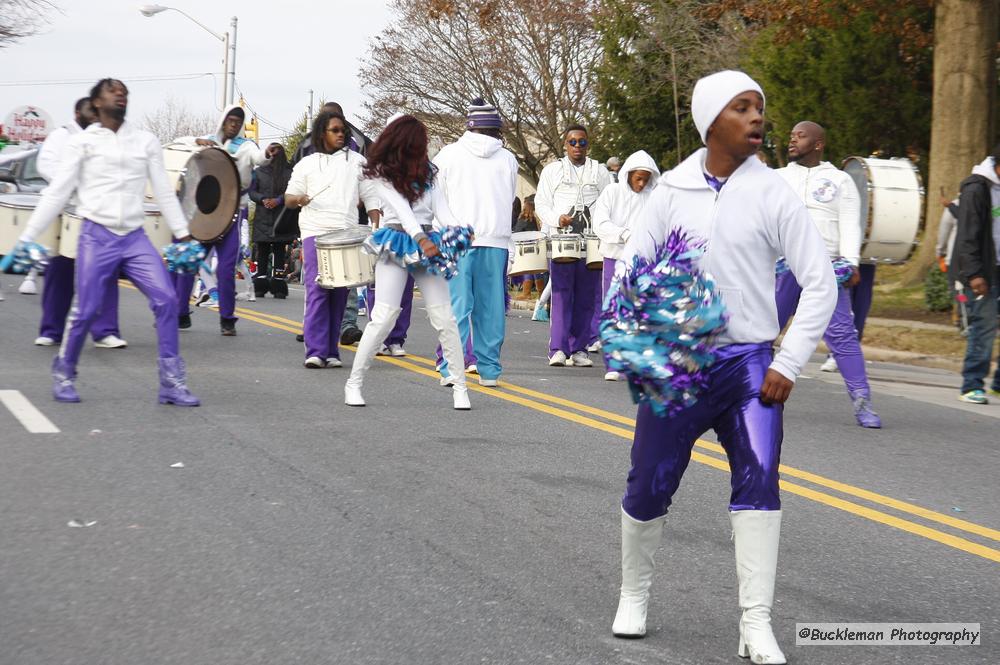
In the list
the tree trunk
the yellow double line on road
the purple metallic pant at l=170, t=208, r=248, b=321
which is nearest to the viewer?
the yellow double line on road

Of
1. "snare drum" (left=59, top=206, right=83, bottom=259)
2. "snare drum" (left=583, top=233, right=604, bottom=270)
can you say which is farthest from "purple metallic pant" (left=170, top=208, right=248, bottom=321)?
"snare drum" (left=583, top=233, right=604, bottom=270)

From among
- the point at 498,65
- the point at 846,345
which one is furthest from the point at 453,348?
the point at 498,65

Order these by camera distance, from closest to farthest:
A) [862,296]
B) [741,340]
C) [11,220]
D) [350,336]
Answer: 1. [741,340]
2. [862,296]
3. [11,220]
4. [350,336]

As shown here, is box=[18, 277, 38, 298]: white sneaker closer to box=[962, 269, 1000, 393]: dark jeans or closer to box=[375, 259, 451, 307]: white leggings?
box=[375, 259, 451, 307]: white leggings

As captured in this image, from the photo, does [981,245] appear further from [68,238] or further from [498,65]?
[498,65]

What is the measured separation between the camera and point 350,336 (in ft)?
44.6

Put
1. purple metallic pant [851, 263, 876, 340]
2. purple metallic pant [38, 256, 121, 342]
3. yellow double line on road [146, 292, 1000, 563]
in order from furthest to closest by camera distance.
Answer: purple metallic pant [851, 263, 876, 340], purple metallic pant [38, 256, 121, 342], yellow double line on road [146, 292, 1000, 563]

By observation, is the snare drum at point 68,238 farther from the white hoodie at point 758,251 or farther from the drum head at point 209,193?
the white hoodie at point 758,251

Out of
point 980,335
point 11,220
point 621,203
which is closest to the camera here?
point 980,335

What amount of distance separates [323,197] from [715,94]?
7329 millimetres

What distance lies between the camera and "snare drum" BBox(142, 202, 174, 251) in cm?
1220

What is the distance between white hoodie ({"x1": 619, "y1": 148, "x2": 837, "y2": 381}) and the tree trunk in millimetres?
14227

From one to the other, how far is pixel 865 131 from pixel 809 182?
1406 cm

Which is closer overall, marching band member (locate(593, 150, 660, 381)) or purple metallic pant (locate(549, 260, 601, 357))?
marching band member (locate(593, 150, 660, 381))
